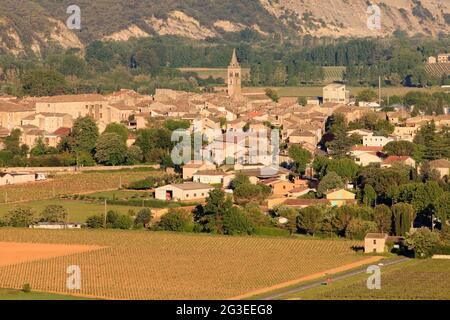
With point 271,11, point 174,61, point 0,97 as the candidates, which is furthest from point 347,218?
point 271,11

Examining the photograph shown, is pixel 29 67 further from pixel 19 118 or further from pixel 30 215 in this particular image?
pixel 30 215

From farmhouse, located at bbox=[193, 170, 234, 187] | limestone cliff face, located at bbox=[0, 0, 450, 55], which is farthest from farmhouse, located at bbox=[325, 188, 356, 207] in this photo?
limestone cliff face, located at bbox=[0, 0, 450, 55]

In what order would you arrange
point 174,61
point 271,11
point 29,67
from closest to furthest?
point 29,67 < point 174,61 < point 271,11

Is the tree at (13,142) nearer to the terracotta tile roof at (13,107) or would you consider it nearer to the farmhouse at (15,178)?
the terracotta tile roof at (13,107)

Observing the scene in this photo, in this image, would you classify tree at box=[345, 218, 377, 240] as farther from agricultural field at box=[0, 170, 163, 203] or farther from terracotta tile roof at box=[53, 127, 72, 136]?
terracotta tile roof at box=[53, 127, 72, 136]

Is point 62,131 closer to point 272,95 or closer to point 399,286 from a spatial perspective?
point 272,95

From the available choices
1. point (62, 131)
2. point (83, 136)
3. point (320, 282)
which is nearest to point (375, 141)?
point (83, 136)
